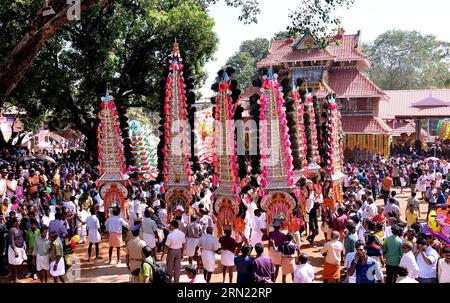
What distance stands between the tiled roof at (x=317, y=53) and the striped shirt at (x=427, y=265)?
2176 centimetres

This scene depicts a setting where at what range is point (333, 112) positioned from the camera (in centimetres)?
1434

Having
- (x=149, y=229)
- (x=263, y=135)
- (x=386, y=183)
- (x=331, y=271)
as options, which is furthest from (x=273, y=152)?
(x=386, y=183)

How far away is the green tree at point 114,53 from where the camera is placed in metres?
21.4

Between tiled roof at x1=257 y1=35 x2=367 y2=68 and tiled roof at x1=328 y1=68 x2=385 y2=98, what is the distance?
3.09ft

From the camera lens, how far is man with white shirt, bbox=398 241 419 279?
7188 millimetres

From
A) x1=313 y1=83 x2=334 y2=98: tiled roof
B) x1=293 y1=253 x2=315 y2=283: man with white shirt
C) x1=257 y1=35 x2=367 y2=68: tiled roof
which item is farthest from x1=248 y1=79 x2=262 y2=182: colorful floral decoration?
x1=257 y1=35 x2=367 y2=68: tiled roof

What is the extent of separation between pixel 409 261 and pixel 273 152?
4.62 m

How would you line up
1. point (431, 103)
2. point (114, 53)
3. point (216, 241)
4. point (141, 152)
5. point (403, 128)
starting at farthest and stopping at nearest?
1. point (403, 128)
2. point (431, 103)
3. point (114, 53)
4. point (141, 152)
5. point (216, 241)

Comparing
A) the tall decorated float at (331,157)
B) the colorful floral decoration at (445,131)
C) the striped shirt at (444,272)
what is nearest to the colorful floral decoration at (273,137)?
the tall decorated float at (331,157)

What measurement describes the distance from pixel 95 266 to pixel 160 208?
77.2 inches

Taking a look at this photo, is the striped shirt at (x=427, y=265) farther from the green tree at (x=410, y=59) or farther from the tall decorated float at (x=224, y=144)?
the green tree at (x=410, y=59)

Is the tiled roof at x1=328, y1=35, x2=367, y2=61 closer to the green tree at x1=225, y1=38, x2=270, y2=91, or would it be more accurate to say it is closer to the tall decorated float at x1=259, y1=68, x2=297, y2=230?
the tall decorated float at x1=259, y1=68, x2=297, y2=230

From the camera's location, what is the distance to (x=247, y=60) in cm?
5719

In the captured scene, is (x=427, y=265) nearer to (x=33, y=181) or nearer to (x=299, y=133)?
(x=299, y=133)
